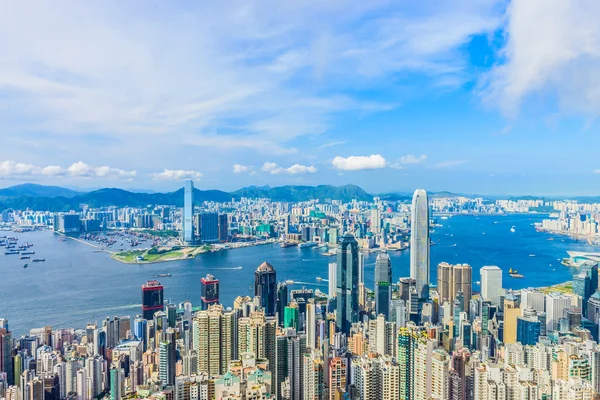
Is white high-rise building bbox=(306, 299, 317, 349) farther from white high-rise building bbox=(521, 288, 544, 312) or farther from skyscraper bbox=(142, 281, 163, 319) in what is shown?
white high-rise building bbox=(521, 288, 544, 312)

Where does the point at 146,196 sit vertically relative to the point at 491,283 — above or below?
above

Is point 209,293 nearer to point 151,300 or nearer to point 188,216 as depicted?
point 151,300

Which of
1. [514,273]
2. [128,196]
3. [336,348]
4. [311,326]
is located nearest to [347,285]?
[311,326]

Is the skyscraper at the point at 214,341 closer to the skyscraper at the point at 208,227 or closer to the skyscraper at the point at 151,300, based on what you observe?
the skyscraper at the point at 151,300

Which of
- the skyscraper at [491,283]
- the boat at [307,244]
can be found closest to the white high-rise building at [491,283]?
the skyscraper at [491,283]

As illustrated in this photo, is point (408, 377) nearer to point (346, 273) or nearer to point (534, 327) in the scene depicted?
point (534, 327)

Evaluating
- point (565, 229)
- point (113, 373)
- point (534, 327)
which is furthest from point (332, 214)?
point (113, 373)
